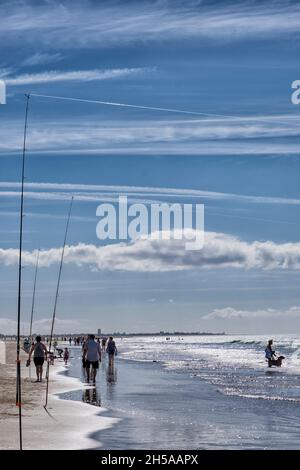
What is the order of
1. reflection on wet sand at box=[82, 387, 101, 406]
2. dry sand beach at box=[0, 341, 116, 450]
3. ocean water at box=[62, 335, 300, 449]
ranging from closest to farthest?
1. dry sand beach at box=[0, 341, 116, 450]
2. ocean water at box=[62, 335, 300, 449]
3. reflection on wet sand at box=[82, 387, 101, 406]

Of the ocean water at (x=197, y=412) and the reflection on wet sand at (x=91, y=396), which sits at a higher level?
the reflection on wet sand at (x=91, y=396)

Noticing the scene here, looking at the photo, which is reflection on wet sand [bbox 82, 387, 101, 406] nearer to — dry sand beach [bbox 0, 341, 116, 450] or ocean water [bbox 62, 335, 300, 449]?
ocean water [bbox 62, 335, 300, 449]

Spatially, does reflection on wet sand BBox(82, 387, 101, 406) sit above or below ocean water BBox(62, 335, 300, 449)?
above

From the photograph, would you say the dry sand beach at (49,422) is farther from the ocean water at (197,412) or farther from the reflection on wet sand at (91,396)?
the reflection on wet sand at (91,396)

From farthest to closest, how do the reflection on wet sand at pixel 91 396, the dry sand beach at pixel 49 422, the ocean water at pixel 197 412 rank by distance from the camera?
1. the reflection on wet sand at pixel 91 396
2. the ocean water at pixel 197 412
3. the dry sand beach at pixel 49 422

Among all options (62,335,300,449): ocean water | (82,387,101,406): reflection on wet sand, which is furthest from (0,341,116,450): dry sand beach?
(82,387,101,406): reflection on wet sand

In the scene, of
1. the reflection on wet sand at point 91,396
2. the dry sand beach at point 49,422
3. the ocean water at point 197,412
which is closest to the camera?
the dry sand beach at point 49,422

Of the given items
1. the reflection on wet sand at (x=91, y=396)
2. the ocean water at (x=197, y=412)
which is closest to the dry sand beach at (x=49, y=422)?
the ocean water at (x=197, y=412)

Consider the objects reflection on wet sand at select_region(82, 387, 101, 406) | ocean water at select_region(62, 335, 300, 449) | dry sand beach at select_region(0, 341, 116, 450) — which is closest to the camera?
dry sand beach at select_region(0, 341, 116, 450)

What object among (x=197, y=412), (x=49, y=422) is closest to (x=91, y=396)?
(x=197, y=412)
